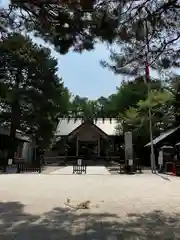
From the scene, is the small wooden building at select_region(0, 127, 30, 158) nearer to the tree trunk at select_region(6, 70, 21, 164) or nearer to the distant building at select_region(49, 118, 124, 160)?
the tree trunk at select_region(6, 70, 21, 164)

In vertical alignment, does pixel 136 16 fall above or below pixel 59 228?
above

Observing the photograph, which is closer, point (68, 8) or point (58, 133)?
point (68, 8)

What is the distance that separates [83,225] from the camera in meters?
8.23

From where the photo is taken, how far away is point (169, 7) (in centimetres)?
861

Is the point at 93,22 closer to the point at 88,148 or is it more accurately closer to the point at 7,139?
the point at 7,139

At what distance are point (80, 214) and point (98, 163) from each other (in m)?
37.2

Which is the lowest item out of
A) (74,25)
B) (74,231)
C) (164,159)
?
(74,231)

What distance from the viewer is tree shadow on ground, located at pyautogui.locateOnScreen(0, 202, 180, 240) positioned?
23.8 ft

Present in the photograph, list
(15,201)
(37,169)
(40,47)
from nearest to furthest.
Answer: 1. (40,47)
2. (15,201)
3. (37,169)

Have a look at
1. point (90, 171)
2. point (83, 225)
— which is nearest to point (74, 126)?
point (90, 171)

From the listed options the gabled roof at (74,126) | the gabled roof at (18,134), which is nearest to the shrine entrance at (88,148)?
the gabled roof at (74,126)

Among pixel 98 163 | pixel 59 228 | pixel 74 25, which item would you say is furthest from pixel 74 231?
pixel 98 163

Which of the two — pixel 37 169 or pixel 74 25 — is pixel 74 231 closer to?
pixel 74 25

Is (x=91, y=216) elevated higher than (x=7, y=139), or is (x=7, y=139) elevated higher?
(x=7, y=139)
